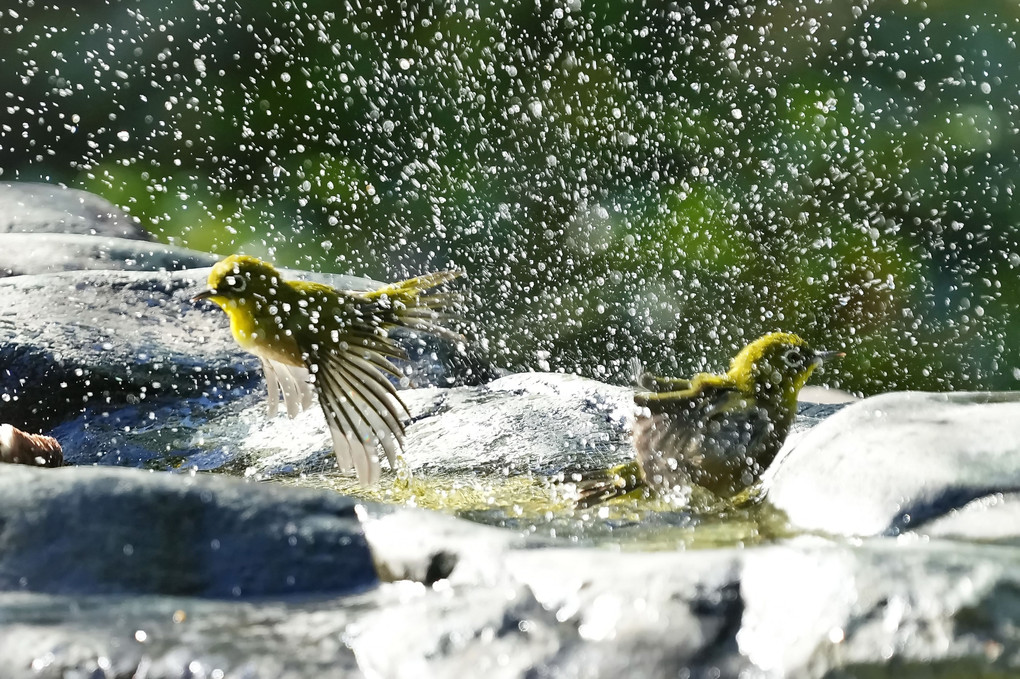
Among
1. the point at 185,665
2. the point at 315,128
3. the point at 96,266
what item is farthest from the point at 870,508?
the point at 315,128

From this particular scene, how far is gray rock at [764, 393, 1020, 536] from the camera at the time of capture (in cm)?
185

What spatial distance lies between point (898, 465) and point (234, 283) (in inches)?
67.2

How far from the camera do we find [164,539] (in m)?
1.74

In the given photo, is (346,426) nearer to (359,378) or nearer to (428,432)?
(359,378)

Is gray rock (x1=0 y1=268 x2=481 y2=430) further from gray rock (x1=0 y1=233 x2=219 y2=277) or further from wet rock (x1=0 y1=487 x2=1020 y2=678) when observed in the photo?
wet rock (x1=0 y1=487 x2=1020 y2=678)

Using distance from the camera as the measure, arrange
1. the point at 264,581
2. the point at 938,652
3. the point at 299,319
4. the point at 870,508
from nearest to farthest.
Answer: the point at 938,652 < the point at 264,581 < the point at 870,508 < the point at 299,319

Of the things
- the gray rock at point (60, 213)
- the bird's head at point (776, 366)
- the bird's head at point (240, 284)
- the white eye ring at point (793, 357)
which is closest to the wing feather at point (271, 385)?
the bird's head at point (240, 284)

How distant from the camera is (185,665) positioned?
132 cm

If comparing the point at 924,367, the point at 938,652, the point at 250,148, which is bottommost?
the point at 924,367

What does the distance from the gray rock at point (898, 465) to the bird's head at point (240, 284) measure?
4.56ft

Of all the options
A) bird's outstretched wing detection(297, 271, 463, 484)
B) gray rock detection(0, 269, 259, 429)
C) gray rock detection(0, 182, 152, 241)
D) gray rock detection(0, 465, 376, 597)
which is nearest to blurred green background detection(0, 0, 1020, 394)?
gray rock detection(0, 182, 152, 241)

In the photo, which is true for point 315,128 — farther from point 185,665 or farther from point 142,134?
point 185,665

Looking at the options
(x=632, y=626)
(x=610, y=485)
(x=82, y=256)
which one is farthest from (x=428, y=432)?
(x=82, y=256)

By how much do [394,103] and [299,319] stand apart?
A: 157 inches
